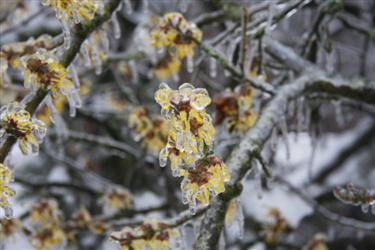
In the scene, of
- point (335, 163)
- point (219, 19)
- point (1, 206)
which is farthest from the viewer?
point (335, 163)

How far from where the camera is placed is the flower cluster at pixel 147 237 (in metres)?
1.42

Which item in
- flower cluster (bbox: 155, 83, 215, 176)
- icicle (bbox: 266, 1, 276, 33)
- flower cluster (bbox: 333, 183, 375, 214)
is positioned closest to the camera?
flower cluster (bbox: 155, 83, 215, 176)

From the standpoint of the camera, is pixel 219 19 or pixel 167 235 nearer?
pixel 167 235

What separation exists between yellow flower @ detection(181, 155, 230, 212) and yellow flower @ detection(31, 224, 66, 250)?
5.42 feet

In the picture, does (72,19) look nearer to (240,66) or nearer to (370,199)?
(240,66)

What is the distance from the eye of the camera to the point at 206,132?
1103 mm

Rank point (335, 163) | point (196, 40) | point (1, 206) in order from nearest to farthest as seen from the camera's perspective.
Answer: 1. point (1, 206)
2. point (196, 40)
3. point (335, 163)

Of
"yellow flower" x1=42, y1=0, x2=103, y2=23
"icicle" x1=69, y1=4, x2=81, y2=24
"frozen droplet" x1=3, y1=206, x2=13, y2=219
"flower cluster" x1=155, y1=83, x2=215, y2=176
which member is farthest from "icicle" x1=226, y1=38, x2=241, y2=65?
"frozen droplet" x1=3, y1=206, x2=13, y2=219

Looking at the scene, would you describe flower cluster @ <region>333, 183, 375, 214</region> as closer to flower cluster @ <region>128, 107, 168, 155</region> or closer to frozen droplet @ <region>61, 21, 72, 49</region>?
frozen droplet @ <region>61, 21, 72, 49</region>

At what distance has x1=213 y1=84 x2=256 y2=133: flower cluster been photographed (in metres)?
1.92

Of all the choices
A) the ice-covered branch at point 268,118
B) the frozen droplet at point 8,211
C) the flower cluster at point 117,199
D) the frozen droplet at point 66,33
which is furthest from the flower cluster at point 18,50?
the flower cluster at point 117,199

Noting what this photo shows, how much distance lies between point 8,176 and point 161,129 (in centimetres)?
141

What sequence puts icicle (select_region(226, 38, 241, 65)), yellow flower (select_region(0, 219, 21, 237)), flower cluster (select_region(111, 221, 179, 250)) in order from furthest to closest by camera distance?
yellow flower (select_region(0, 219, 21, 237))
icicle (select_region(226, 38, 241, 65))
flower cluster (select_region(111, 221, 179, 250))

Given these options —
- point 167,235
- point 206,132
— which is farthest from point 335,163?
point 206,132
